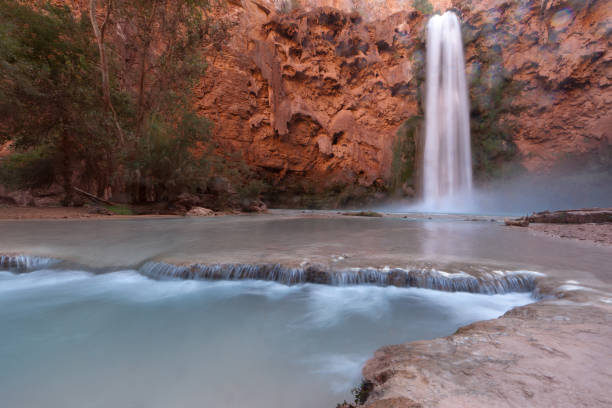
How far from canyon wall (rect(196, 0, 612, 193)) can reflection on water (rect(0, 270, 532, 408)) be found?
18.8m

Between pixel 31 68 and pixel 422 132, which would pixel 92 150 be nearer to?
pixel 31 68

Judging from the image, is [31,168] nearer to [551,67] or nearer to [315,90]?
[315,90]

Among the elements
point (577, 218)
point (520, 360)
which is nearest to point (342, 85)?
point (577, 218)

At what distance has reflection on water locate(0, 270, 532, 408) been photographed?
129 cm

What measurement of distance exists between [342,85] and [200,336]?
21.9m

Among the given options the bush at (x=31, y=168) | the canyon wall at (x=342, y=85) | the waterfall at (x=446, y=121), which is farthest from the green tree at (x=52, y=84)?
the waterfall at (x=446, y=121)

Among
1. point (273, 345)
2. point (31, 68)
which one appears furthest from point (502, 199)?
point (31, 68)

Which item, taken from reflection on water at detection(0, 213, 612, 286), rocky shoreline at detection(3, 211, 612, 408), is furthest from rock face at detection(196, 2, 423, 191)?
rocky shoreline at detection(3, 211, 612, 408)

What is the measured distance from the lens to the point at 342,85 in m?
21.0

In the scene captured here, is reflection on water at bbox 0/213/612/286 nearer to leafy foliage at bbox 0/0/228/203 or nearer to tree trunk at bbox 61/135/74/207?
leafy foliage at bbox 0/0/228/203

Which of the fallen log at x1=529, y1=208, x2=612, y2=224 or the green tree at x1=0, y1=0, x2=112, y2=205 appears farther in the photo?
the green tree at x1=0, y1=0, x2=112, y2=205

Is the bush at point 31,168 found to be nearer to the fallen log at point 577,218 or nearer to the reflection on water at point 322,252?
the reflection on water at point 322,252

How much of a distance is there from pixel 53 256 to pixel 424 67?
23.1 m

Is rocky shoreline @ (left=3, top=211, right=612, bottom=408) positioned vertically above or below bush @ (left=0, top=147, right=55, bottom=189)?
below
